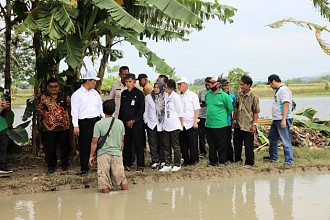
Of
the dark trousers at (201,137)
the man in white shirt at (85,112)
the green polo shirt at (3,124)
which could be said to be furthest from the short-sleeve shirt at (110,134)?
the dark trousers at (201,137)

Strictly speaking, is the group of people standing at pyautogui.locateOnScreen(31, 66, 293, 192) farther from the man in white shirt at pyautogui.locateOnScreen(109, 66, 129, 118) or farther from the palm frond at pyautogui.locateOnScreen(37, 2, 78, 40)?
the palm frond at pyautogui.locateOnScreen(37, 2, 78, 40)

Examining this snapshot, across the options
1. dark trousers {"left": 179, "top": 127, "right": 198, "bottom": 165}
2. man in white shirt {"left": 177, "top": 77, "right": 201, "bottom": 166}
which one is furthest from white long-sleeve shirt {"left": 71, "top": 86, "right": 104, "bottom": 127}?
dark trousers {"left": 179, "top": 127, "right": 198, "bottom": 165}

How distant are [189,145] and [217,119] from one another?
69 cm

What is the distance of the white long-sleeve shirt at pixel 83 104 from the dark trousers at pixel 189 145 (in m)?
1.73

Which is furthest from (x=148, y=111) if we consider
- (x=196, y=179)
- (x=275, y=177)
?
(x=275, y=177)

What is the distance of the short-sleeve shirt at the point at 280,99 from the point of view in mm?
8523

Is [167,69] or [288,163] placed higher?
[167,69]

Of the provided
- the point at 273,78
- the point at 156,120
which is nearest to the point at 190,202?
the point at 156,120

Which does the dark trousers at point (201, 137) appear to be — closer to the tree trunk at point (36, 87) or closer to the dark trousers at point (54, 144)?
the dark trousers at point (54, 144)

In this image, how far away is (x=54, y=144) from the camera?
8.02m

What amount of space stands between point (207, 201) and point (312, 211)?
4.38ft

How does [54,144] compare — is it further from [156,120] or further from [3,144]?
[156,120]

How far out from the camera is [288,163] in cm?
865

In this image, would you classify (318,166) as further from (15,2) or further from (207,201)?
(15,2)
